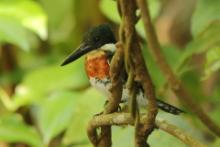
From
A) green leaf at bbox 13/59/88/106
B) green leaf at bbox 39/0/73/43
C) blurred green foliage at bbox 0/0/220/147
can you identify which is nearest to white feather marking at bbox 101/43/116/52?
blurred green foliage at bbox 0/0/220/147

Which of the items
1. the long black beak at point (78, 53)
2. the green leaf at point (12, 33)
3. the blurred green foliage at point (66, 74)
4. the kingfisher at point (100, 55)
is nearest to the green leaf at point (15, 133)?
the blurred green foliage at point (66, 74)

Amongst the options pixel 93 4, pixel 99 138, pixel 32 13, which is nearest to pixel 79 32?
pixel 93 4

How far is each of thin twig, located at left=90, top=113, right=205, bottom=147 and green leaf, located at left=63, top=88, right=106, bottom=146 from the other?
44 centimetres

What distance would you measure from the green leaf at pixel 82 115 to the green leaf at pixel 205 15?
284 mm

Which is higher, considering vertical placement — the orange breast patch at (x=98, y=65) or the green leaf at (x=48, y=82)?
the orange breast patch at (x=98, y=65)

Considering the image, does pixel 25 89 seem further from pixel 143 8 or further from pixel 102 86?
pixel 143 8

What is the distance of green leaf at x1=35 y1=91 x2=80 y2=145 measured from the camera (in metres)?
1.17

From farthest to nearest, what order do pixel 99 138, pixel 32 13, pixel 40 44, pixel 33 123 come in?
1. pixel 40 44
2. pixel 33 123
3. pixel 32 13
4. pixel 99 138

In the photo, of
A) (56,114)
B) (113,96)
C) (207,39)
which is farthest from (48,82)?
(113,96)

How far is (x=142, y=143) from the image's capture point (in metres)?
0.65

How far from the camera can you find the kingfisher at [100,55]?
2.77ft

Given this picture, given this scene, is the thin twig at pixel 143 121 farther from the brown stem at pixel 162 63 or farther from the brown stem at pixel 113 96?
the brown stem at pixel 162 63

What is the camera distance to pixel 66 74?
1578mm

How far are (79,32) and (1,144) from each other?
430mm
